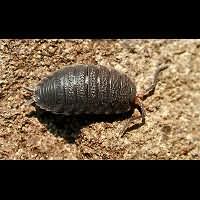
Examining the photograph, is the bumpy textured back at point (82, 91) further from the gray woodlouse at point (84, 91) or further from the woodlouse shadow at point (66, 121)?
the woodlouse shadow at point (66, 121)

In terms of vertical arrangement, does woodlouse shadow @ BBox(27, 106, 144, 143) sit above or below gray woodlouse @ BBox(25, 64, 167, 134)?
below

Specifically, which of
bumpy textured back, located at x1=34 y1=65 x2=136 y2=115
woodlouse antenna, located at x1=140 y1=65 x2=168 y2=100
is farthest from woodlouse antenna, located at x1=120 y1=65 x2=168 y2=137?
bumpy textured back, located at x1=34 y1=65 x2=136 y2=115

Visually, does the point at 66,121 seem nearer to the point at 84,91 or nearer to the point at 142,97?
the point at 84,91

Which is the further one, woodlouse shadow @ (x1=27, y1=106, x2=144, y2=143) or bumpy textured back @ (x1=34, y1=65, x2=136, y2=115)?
woodlouse shadow @ (x1=27, y1=106, x2=144, y2=143)

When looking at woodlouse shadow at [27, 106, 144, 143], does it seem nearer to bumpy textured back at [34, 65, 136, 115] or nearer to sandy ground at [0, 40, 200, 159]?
sandy ground at [0, 40, 200, 159]

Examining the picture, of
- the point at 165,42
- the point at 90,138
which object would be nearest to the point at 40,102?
the point at 90,138

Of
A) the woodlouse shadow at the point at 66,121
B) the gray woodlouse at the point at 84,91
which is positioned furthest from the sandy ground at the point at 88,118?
the gray woodlouse at the point at 84,91

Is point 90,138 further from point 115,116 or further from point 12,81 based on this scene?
point 12,81
